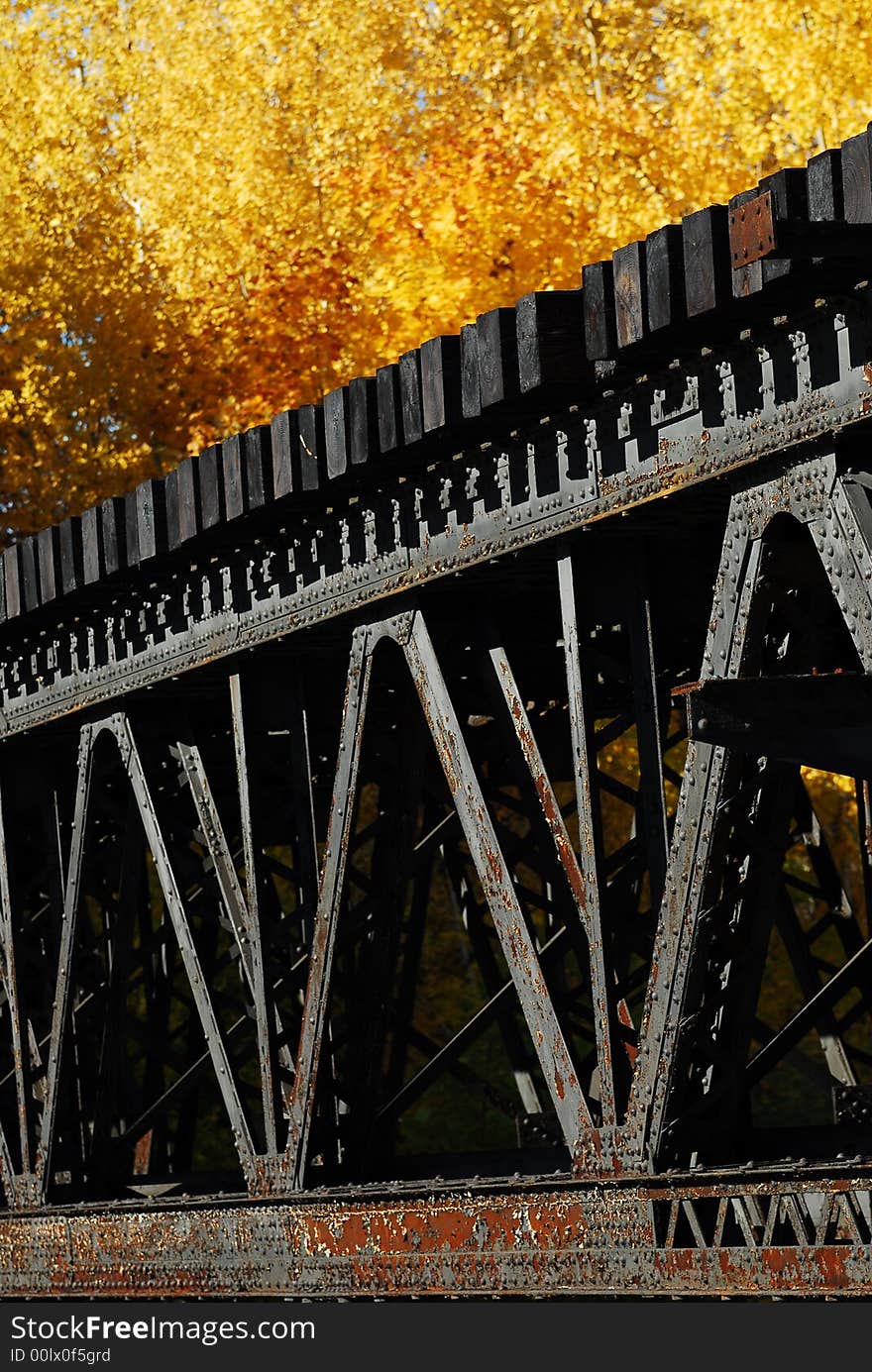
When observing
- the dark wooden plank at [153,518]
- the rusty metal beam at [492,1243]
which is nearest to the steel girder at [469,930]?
the rusty metal beam at [492,1243]

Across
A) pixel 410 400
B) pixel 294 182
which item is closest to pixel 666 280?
pixel 410 400

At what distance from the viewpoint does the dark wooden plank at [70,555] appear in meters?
12.6

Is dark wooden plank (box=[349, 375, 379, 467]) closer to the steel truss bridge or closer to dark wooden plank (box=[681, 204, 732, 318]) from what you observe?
the steel truss bridge

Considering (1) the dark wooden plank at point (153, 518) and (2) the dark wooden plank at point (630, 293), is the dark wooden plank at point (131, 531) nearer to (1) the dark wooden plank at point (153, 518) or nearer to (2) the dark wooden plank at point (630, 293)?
(1) the dark wooden plank at point (153, 518)

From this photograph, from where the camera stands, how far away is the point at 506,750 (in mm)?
10711

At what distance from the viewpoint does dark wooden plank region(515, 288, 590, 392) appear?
848 centimetres

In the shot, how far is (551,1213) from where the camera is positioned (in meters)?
8.80

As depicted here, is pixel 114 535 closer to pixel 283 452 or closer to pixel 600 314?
pixel 283 452

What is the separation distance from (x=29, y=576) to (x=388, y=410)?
4.46 m

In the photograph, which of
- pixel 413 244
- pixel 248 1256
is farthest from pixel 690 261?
pixel 413 244

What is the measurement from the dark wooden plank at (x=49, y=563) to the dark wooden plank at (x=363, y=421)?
3503 mm

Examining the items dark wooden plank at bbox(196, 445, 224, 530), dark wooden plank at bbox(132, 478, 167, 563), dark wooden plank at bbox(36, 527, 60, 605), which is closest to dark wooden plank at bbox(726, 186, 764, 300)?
dark wooden plank at bbox(196, 445, 224, 530)

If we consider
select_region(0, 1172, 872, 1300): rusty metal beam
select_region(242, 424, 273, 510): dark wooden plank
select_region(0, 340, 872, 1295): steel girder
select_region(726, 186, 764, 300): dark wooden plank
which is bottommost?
select_region(0, 1172, 872, 1300): rusty metal beam

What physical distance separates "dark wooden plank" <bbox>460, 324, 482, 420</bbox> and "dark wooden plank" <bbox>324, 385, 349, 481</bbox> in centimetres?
99
